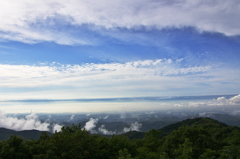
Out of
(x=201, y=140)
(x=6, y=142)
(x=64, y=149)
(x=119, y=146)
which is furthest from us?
(x=201, y=140)

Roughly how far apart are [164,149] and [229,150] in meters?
9.95

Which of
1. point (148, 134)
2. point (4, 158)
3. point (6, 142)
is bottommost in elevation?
point (148, 134)

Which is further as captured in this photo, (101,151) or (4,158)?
(101,151)

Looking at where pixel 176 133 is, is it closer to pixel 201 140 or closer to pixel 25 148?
pixel 201 140

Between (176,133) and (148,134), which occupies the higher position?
(176,133)

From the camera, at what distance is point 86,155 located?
2512cm

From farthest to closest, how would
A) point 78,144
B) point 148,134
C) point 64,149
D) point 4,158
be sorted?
1. point 148,134
2. point 78,144
3. point 64,149
4. point 4,158

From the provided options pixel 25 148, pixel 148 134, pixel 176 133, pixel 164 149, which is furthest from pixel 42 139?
pixel 148 134

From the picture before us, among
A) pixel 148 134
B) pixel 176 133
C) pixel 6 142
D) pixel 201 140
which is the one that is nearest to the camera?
pixel 6 142

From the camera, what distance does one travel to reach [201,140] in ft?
105

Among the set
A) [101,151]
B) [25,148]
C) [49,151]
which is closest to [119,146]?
[101,151]

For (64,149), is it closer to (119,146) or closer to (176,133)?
(119,146)

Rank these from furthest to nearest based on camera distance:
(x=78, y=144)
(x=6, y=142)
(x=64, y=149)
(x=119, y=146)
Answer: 1. (x=119, y=146)
2. (x=78, y=144)
3. (x=64, y=149)
4. (x=6, y=142)

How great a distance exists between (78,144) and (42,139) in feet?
17.9
